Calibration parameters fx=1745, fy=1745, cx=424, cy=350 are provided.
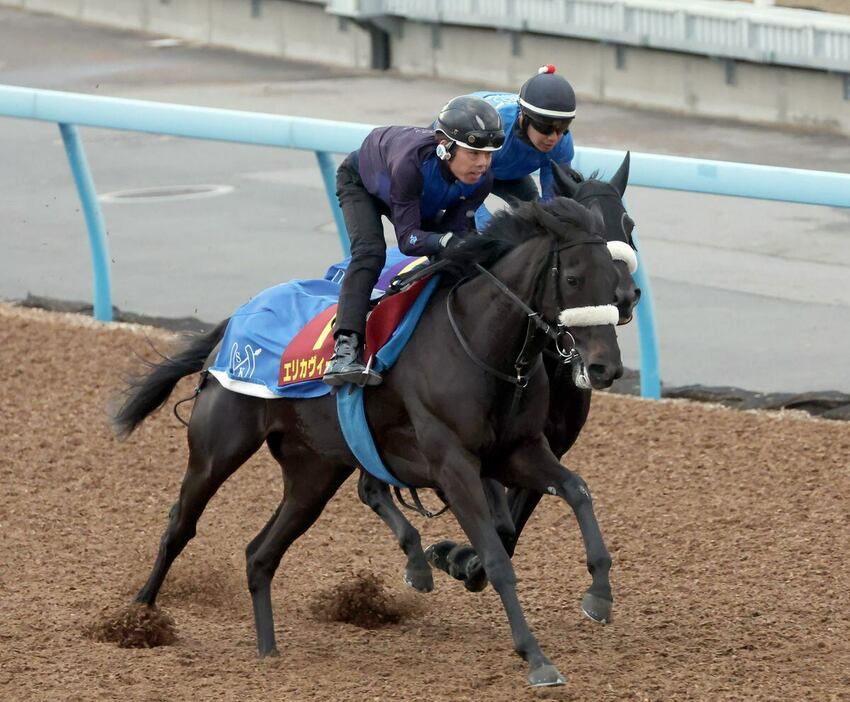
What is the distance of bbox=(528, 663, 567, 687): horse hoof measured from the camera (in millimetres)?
5383

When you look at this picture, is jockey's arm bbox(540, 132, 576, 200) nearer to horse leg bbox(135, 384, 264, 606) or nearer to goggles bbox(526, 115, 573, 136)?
goggles bbox(526, 115, 573, 136)

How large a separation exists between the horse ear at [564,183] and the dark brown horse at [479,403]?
0.36 meters

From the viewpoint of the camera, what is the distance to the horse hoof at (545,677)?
538 cm

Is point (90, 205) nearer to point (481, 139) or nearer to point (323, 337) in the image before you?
point (323, 337)

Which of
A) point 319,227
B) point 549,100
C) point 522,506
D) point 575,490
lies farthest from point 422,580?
point 319,227

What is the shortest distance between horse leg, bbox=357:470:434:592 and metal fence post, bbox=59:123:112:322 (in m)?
4.10

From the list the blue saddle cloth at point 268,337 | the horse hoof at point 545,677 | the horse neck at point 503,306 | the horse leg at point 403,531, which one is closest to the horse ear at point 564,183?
the horse neck at point 503,306

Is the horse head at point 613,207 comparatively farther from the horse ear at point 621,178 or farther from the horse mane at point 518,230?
the horse mane at point 518,230

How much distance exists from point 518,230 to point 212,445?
1.54 m

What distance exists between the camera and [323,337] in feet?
20.6

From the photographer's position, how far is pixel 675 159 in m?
8.73

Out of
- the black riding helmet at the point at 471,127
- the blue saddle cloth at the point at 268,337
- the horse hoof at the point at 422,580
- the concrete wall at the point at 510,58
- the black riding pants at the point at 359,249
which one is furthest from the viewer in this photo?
the concrete wall at the point at 510,58

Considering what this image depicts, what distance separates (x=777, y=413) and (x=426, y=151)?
3.78 m

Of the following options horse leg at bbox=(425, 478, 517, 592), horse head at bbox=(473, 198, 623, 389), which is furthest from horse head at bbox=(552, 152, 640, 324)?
horse leg at bbox=(425, 478, 517, 592)
